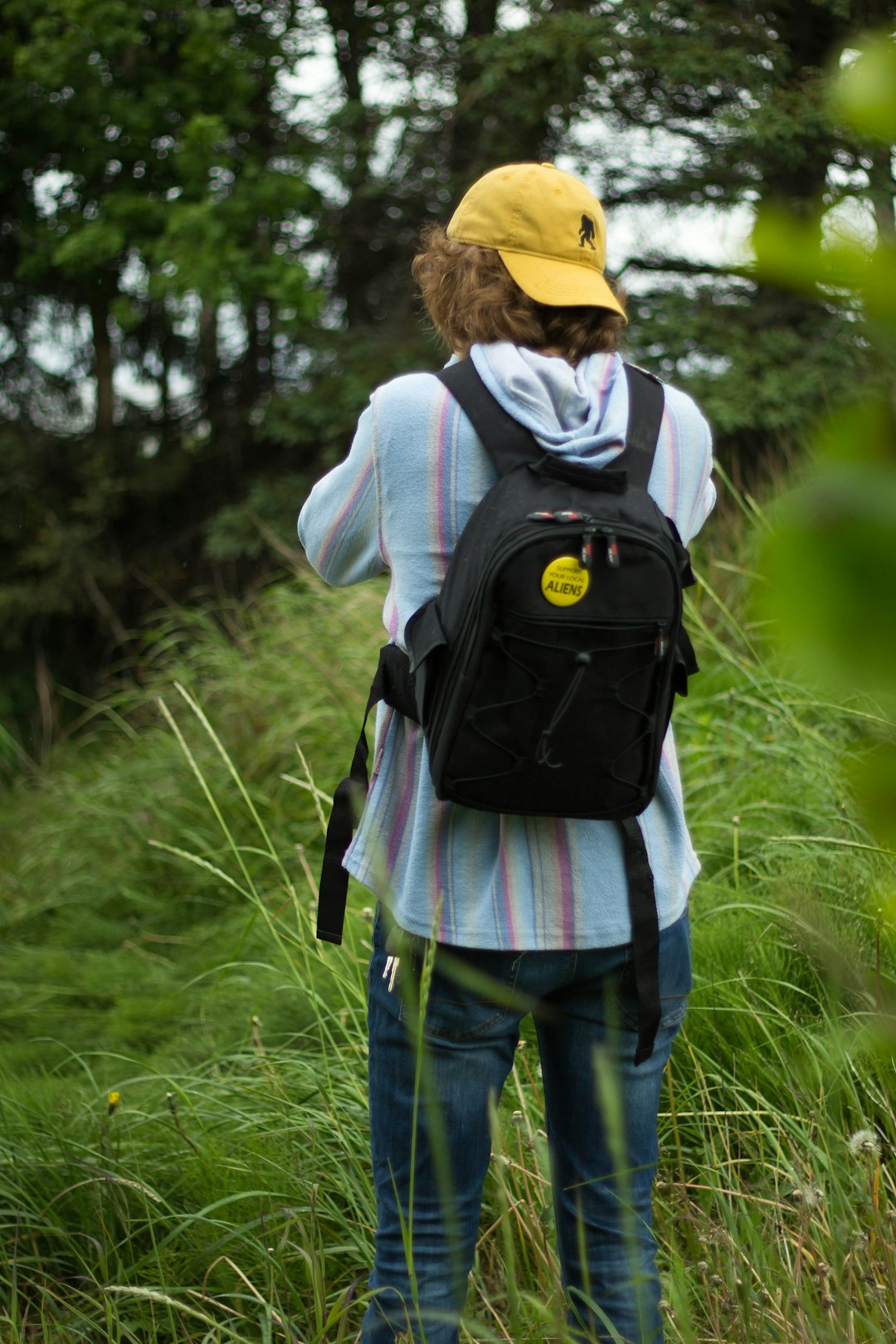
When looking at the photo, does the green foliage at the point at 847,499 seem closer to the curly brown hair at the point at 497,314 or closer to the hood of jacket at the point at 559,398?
the hood of jacket at the point at 559,398

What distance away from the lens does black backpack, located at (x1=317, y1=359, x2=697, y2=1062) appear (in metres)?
1.26

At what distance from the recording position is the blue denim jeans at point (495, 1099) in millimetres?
1416

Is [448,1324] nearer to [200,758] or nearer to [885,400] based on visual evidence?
[885,400]

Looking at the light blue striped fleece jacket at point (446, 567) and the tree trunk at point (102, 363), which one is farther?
the tree trunk at point (102, 363)

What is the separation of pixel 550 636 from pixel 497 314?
431mm

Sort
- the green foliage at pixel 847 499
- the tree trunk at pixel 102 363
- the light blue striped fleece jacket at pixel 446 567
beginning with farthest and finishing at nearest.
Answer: the tree trunk at pixel 102 363
the light blue striped fleece jacket at pixel 446 567
the green foliage at pixel 847 499

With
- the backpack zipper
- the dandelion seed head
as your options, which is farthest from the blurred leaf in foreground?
the dandelion seed head

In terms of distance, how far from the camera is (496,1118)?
1068 mm

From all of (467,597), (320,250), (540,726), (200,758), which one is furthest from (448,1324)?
(320,250)

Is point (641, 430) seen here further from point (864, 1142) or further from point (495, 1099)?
point (864, 1142)

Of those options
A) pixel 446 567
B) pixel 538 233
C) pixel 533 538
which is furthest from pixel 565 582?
pixel 538 233

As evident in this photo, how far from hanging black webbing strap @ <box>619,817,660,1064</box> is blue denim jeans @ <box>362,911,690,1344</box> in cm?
2

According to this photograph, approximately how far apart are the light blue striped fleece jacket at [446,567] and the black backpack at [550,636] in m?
0.04

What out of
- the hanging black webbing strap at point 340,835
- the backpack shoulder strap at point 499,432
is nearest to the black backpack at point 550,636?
the backpack shoulder strap at point 499,432
